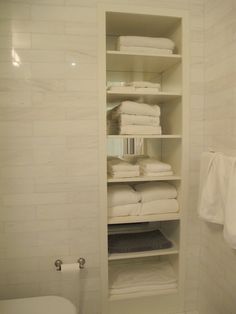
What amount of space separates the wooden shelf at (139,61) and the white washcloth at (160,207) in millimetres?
919

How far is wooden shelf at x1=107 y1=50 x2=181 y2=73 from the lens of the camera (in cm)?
162

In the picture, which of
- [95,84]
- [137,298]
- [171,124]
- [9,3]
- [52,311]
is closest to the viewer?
[52,311]

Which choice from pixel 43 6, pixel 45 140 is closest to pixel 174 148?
pixel 45 140

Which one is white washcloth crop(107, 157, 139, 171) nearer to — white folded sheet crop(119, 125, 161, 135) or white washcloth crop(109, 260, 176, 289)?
white folded sheet crop(119, 125, 161, 135)

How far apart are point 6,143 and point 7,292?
91 centimetres

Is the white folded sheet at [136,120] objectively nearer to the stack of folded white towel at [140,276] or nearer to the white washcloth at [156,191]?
the white washcloth at [156,191]

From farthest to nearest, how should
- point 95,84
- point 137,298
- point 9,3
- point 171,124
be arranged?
point 171,124, point 137,298, point 95,84, point 9,3

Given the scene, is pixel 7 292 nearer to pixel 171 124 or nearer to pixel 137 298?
pixel 137 298

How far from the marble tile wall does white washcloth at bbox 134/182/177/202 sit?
0.30 m

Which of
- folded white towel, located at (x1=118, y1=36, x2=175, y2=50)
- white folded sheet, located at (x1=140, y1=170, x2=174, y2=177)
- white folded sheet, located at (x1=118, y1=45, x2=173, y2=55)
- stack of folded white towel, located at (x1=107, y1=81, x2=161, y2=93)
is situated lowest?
white folded sheet, located at (x1=140, y1=170, x2=174, y2=177)

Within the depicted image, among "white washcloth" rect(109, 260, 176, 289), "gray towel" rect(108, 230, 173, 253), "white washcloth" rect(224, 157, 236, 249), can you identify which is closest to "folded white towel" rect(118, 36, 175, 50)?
"white washcloth" rect(224, 157, 236, 249)

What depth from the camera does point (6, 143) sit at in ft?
5.04

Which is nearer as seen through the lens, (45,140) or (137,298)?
(45,140)

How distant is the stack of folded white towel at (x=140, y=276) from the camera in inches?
68.6
